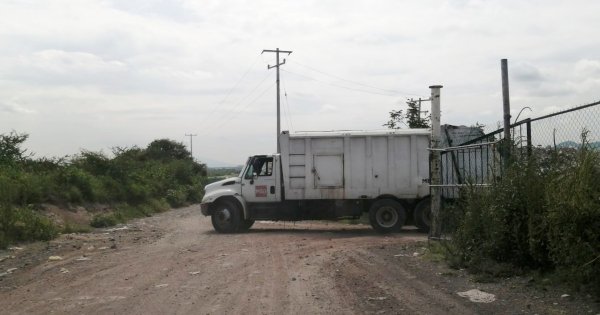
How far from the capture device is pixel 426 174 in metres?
16.9

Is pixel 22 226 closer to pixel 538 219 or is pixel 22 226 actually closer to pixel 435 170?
pixel 435 170

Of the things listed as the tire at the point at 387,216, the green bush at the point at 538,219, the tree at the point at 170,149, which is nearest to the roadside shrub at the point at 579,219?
the green bush at the point at 538,219

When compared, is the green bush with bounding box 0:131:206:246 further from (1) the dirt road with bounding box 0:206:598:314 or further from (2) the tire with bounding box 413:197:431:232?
(2) the tire with bounding box 413:197:431:232

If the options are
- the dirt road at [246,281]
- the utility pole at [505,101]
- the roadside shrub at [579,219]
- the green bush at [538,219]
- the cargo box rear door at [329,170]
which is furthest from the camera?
the cargo box rear door at [329,170]

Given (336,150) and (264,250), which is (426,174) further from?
(264,250)

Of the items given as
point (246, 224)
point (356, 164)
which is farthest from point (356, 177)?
point (246, 224)

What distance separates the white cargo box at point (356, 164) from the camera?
16906mm

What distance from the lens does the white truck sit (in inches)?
666

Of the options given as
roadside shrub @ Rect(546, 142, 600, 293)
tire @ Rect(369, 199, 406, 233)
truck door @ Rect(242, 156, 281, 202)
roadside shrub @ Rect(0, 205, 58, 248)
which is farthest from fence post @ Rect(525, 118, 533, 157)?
roadside shrub @ Rect(0, 205, 58, 248)

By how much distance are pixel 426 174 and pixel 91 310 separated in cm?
1182

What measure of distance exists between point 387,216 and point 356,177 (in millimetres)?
1527

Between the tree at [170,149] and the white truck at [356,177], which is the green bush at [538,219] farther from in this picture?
the tree at [170,149]

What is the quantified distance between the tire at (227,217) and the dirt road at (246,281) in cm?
235

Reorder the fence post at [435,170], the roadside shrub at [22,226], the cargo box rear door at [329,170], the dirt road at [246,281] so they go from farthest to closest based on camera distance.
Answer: the cargo box rear door at [329,170], the roadside shrub at [22,226], the fence post at [435,170], the dirt road at [246,281]
